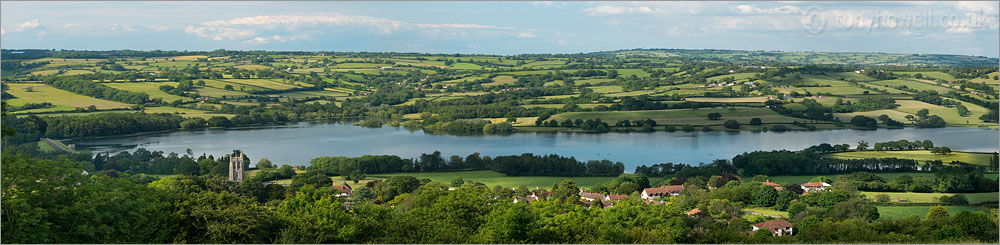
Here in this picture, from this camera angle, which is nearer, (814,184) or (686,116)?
(814,184)

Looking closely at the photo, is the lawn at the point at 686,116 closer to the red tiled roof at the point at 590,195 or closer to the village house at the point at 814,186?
the village house at the point at 814,186

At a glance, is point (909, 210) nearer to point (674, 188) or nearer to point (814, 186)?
point (814, 186)

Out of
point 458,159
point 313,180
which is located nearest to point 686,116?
point 458,159

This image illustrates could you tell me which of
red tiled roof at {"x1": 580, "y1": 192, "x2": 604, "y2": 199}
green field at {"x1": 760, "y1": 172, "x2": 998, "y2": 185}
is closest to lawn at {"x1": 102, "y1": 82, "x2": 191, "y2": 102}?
red tiled roof at {"x1": 580, "y1": 192, "x2": 604, "y2": 199}

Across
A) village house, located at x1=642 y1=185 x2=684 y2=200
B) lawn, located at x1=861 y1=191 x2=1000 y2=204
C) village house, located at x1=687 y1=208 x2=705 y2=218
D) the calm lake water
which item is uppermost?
village house, located at x1=687 y1=208 x2=705 y2=218

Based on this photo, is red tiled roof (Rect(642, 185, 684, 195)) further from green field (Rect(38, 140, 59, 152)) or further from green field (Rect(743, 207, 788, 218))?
green field (Rect(38, 140, 59, 152))

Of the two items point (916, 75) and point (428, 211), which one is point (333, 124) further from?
point (916, 75)
